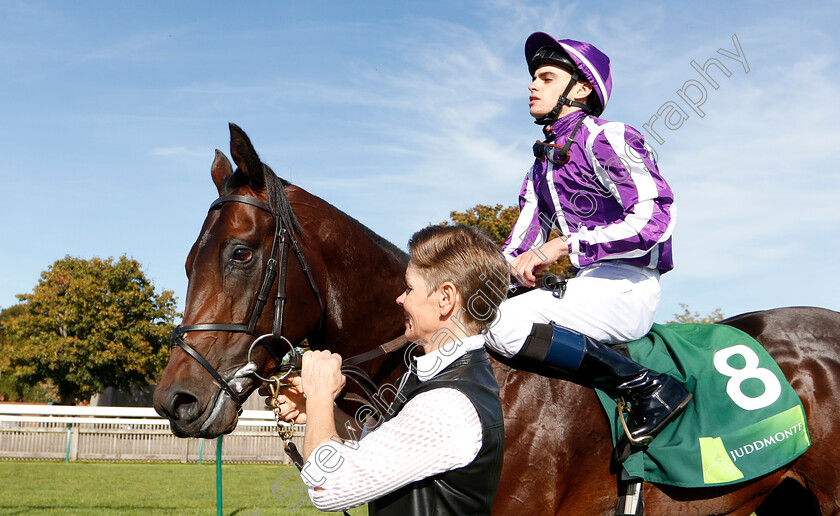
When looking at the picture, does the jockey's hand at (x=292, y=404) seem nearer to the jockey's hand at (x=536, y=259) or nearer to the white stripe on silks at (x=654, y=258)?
the jockey's hand at (x=536, y=259)

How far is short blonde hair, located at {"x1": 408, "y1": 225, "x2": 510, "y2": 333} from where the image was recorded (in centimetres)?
185

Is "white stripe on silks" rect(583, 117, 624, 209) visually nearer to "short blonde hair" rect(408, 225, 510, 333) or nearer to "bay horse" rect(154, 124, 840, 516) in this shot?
"bay horse" rect(154, 124, 840, 516)

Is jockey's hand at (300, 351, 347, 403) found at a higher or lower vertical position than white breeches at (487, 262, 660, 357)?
lower

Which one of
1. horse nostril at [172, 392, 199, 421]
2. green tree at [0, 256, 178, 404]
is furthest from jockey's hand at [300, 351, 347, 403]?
green tree at [0, 256, 178, 404]

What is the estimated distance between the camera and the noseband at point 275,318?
2762 mm

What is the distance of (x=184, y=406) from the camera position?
2688mm

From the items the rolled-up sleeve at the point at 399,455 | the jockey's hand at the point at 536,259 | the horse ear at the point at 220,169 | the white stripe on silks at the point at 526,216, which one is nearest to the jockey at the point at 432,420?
the rolled-up sleeve at the point at 399,455

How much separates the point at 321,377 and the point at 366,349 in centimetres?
138

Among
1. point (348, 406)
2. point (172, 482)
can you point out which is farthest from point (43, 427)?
point (348, 406)

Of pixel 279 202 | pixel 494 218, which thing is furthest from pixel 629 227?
pixel 494 218

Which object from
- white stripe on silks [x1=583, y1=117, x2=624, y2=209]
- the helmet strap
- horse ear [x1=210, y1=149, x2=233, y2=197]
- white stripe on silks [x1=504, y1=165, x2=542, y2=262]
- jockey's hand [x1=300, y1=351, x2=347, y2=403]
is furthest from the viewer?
white stripe on silks [x1=504, y1=165, x2=542, y2=262]

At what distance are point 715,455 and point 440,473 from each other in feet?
6.19

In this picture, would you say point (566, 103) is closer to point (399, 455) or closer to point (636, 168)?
point (636, 168)

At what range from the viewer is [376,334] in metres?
3.19
